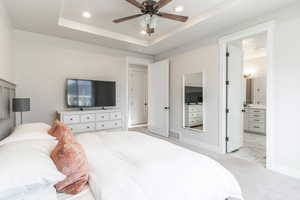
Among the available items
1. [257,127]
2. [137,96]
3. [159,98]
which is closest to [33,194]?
[159,98]

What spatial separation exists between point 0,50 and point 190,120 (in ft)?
13.0

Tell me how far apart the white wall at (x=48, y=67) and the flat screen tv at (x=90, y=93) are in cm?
26

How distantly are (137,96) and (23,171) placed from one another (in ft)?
18.8

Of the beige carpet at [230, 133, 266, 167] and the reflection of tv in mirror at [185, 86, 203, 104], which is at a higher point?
the reflection of tv in mirror at [185, 86, 203, 104]

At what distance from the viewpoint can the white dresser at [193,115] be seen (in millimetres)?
3852

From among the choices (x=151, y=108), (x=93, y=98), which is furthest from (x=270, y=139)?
(x=93, y=98)

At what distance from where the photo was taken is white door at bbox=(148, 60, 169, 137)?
458 cm

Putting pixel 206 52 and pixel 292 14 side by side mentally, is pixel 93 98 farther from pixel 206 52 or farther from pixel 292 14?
pixel 292 14

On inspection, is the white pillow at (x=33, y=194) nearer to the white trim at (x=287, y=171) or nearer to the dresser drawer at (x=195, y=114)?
the white trim at (x=287, y=171)

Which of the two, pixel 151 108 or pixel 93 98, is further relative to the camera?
pixel 151 108

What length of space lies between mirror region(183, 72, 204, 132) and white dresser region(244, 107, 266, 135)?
2.49 m

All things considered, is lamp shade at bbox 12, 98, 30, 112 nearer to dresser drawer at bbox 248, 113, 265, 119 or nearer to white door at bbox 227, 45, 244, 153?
white door at bbox 227, 45, 244, 153

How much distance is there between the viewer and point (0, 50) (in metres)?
2.15

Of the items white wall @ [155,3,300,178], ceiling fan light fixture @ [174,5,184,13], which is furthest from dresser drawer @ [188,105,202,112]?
ceiling fan light fixture @ [174,5,184,13]
